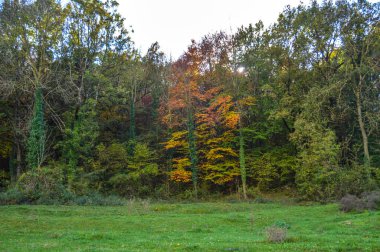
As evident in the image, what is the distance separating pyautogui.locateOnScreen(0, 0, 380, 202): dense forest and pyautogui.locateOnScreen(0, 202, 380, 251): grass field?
979 centimetres

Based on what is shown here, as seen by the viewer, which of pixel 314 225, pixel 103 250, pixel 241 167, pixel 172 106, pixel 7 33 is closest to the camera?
pixel 103 250

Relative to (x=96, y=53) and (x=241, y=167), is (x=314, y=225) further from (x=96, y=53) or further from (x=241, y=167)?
(x=96, y=53)

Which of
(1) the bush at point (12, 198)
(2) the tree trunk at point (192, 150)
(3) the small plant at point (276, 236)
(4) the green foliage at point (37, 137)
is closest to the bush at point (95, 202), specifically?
(1) the bush at point (12, 198)

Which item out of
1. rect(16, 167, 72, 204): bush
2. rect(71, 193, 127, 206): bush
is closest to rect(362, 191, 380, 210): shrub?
rect(71, 193, 127, 206): bush

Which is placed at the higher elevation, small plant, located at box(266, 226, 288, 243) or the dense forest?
the dense forest

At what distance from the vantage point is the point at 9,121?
A: 36719mm

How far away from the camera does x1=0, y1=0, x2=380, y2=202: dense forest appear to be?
31.5m

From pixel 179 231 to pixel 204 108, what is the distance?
79.9ft

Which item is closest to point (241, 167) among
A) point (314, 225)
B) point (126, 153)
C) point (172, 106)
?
point (172, 106)

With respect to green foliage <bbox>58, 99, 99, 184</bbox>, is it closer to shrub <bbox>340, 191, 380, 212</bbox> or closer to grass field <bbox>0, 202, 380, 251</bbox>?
grass field <bbox>0, 202, 380, 251</bbox>

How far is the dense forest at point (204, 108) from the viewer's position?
31.5 metres

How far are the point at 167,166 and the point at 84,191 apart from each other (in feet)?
39.0

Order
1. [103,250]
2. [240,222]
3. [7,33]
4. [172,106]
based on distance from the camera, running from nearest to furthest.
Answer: [103,250] < [240,222] < [7,33] < [172,106]

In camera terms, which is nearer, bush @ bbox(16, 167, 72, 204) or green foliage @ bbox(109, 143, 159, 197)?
bush @ bbox(16, 167, 72, 204)
